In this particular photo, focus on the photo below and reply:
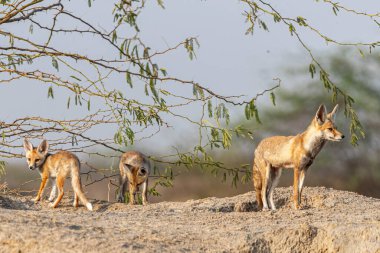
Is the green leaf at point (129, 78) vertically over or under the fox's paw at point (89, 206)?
over

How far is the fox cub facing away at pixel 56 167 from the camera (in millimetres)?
9531

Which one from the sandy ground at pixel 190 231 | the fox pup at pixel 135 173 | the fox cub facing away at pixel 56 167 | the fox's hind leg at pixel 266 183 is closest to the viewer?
the sandy ground at pixel 190 231

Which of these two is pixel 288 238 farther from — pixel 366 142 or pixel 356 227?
pixel 366 142

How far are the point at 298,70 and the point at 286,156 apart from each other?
272 inches

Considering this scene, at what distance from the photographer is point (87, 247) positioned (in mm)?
5648

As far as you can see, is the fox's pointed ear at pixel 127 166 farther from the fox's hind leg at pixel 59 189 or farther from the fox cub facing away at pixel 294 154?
the fox cub facing away at pixel 294 154

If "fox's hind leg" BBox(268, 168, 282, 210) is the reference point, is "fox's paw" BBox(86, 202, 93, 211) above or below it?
below

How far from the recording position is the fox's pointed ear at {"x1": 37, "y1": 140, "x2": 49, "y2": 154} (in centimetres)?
995

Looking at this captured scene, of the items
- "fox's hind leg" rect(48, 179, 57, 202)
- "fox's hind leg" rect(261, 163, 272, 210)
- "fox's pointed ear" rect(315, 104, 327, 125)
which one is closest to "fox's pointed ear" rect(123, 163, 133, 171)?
"fox's hind leg" rect(48, 179, 57, 202)

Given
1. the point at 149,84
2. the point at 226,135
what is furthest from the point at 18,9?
the point at 226,135

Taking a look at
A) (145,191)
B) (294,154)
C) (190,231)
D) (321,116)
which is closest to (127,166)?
(145,191)

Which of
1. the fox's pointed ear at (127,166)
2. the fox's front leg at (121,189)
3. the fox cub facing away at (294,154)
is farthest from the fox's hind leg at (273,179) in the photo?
the fox's front leg at (121,189)

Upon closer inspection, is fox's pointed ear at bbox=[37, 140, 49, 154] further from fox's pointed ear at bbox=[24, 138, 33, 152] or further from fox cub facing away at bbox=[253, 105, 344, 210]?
fox cub facing away at bbox=[253, 105, 344, 210]

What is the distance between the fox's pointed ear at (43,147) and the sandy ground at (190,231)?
6.05 feet
